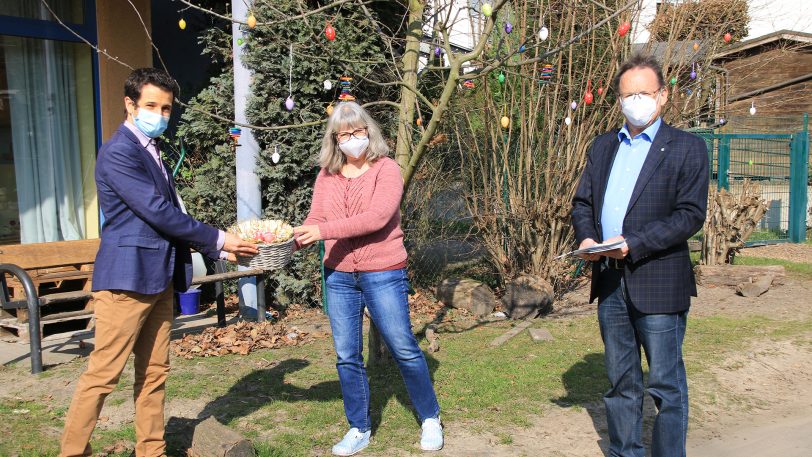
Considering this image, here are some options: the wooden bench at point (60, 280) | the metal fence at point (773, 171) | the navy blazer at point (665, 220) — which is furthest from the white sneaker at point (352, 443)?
the metal fence at point (773, 171)

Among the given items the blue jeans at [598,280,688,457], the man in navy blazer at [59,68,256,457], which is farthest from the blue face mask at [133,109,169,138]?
the blue jeans at [598,280,688,457]

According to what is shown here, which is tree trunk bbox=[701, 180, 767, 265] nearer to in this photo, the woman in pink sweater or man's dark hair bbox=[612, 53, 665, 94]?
man's dark hair bbox=[612, 53, 665, 94]

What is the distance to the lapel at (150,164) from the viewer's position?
3.61m

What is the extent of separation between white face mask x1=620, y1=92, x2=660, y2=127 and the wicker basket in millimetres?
1858

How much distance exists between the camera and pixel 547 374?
5.84 m

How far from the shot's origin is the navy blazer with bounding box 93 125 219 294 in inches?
139

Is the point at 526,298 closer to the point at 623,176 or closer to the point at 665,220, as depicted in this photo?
the point at 623,176

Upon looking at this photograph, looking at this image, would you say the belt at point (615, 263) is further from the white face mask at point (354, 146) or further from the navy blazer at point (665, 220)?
the white face mask at point (354, 146)

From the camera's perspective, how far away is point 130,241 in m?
3.57

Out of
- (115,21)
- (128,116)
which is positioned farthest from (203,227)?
(115,21)

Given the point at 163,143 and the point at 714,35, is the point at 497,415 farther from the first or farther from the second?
the point at 714,35

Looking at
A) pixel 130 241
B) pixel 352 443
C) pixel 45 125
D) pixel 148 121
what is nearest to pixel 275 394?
pixel 352 443

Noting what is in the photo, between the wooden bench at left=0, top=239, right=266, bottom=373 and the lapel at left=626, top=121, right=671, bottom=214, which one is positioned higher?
the lapel at left=626, top=121, right=671, bottom=214

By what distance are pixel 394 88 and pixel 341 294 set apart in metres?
4.89
